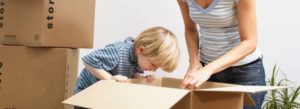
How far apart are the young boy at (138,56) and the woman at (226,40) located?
10cm

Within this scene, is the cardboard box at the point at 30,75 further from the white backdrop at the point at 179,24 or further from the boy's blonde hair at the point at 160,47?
the white backdrop at the point at 179,24

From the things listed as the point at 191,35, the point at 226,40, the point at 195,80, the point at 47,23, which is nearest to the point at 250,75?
the point at 226,40

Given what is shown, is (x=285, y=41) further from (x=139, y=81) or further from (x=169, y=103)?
(x=169, y=103)

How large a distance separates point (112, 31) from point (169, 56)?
3.31 ft

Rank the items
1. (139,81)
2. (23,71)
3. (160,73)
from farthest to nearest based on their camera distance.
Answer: (160,73), (23,71), (139,81)

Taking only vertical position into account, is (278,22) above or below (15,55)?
above

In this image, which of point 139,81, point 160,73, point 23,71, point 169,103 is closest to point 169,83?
point 139,81

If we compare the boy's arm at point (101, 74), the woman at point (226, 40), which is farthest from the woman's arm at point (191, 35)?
the boy's arm at point (101, 74)

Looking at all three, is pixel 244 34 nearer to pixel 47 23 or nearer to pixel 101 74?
pixel 101 74

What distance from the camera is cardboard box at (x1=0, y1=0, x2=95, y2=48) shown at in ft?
4.66

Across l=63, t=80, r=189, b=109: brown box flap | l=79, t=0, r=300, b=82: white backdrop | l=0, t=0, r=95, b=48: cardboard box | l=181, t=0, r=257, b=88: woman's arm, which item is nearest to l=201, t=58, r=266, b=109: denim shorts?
l=181, t=0, r=257, b=88: woman's arm

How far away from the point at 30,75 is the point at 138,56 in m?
0.46

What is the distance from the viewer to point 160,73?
90.5 inches

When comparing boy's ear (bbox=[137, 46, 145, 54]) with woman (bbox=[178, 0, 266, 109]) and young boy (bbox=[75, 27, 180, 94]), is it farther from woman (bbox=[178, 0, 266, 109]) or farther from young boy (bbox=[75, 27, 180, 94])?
woman (bbox=[178, 0, 266, 109])
